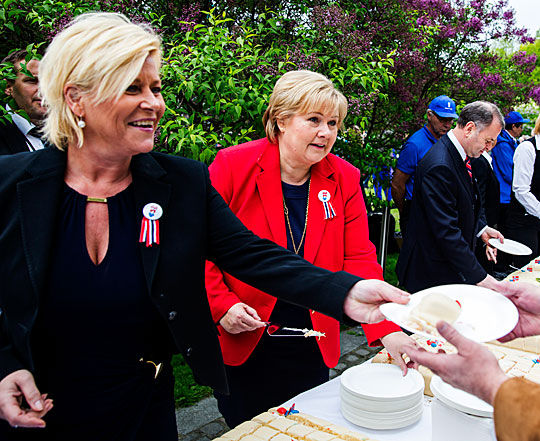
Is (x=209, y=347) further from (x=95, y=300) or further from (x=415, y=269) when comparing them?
(x=415, y=269)

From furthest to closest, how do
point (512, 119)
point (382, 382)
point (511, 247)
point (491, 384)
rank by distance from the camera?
point (512, 119)
point (511, 247)
point (382, 382)
point (491, 384)

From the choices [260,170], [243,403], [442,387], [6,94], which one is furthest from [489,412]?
[6,94]

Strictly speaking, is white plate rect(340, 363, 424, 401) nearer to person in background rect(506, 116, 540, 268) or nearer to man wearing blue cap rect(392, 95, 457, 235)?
man wearing blue cap rect(392, 95, 457, 235)

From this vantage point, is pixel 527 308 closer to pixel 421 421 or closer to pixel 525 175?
pixel 421 421

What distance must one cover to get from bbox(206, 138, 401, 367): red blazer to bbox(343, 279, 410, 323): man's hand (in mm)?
660

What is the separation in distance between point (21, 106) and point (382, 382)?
2.63 meters

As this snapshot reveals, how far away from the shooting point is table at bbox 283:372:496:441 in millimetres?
1386

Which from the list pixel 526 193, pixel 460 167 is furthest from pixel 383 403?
pixel 526 193

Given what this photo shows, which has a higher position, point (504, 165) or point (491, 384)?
point (491, 384)

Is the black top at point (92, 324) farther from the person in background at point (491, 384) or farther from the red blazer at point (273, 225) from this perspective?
the person in background at point (491, 384)

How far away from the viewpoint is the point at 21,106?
2982mm

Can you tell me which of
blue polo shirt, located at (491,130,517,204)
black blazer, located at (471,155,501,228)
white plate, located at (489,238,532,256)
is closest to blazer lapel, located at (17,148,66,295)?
white plate, located at (489,238,532,256)

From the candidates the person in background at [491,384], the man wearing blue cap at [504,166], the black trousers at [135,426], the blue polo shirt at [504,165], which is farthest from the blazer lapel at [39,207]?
the blue polo shirt at [504,165]

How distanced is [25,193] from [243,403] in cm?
147
